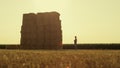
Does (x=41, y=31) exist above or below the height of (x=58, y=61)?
above

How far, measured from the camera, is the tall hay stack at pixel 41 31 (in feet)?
124

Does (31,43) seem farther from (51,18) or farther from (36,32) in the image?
(51,18)

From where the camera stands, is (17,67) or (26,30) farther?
(26,30)

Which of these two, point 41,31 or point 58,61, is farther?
point 41,31

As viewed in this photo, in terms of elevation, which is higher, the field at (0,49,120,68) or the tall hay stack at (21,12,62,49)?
the tall hay stack at (21,12,62,49)

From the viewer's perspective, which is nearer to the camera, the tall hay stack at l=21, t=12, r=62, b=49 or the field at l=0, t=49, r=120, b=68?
the field at l=0, t=49, r=120, b=68

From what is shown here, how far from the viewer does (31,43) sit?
39.2 m

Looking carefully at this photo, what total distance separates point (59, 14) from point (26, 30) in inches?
208

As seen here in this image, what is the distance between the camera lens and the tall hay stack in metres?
37.8

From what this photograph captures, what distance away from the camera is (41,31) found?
39.3m

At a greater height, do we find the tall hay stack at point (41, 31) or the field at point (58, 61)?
the tall hay stack at point (41, 31)

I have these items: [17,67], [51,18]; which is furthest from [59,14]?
[17,67]

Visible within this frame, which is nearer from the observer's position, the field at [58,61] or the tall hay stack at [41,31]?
the field at [58,61]

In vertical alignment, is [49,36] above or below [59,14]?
below
